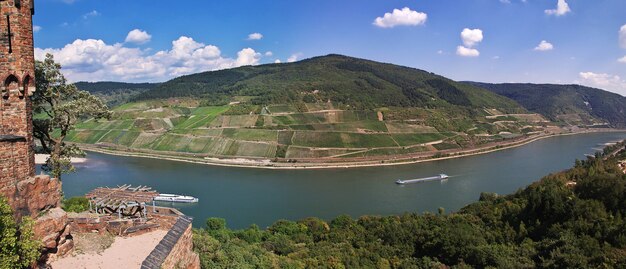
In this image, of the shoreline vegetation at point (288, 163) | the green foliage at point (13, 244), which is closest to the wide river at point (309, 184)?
the shoreline vegetation at point (288, 163)

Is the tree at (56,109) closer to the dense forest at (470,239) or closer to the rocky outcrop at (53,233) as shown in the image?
the dense forest at (470,239)

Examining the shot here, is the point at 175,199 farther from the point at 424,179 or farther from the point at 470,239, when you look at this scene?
the point at 424,179

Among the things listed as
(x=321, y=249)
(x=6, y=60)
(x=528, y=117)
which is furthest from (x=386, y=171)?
(x=528, y=117)

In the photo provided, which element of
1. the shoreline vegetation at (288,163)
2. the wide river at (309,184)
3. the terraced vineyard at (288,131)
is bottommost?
the wide river at (309,184)

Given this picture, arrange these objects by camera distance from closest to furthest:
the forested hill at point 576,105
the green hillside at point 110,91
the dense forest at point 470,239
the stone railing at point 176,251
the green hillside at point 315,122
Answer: the stone railing at point 176,251
the dense forest at point 470,239
the green hillside at point 315,122
the forested hill at point 576,105
the green hillside at point 110,91

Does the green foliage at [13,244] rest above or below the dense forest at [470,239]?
above

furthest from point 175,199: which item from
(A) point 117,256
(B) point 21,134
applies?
(B) point 21,134
